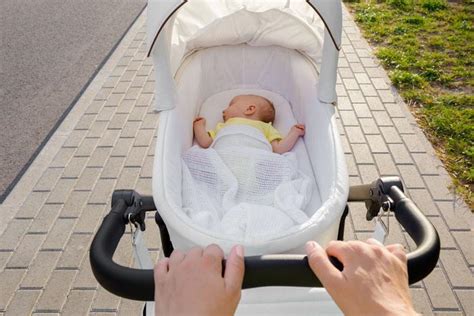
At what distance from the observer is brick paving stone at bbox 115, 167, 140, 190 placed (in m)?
2.85

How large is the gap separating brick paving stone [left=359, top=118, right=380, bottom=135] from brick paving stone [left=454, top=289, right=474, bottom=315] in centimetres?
145

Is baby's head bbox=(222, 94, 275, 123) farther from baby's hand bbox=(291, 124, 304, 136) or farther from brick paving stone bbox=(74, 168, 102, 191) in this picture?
brick paving stone bbox=(74, 168, 102, 191)

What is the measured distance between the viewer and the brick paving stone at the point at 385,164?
289cm

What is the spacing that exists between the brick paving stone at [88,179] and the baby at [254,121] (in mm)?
939

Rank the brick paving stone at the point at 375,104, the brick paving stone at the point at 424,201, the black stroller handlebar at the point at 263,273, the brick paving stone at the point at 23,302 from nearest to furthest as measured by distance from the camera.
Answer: the black stroller handlebar at the point at 263,273 → the brick paving stone at the point at 23,302 → the brick paving stone at the point at 424,201 → the brick paving stone at the point at 375,104

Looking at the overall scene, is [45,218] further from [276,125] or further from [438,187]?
[438,187]

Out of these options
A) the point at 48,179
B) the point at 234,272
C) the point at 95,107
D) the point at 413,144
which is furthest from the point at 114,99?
the point at 234,272

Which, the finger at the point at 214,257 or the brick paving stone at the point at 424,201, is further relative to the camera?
the brick paving stone at the point at 424,201

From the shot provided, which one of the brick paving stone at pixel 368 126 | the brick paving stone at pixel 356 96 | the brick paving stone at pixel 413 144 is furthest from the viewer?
the brick paving stone at pixel 356 96

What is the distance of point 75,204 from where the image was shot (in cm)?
273

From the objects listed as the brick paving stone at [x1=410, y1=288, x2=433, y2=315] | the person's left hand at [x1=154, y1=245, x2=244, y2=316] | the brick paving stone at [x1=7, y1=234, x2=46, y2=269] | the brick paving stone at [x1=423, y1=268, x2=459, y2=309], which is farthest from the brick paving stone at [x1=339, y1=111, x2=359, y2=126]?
the person's left hand at [x1=154, y1=245, x2=244, y2=316]

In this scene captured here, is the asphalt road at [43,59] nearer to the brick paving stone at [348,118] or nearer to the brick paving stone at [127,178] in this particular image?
the brick paving stone at [127,178]

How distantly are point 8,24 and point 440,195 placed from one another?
5476 mm

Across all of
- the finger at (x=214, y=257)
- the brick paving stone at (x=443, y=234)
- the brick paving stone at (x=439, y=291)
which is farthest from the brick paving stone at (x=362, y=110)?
the finger at (x=214, y=257)
